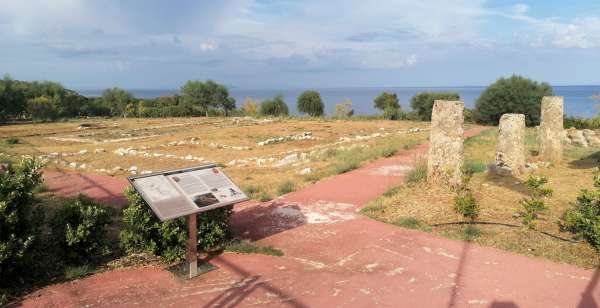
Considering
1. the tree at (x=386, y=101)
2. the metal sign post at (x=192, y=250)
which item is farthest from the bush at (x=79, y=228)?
the tree at (x=386, y=101)

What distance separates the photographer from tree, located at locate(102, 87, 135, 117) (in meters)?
66.5

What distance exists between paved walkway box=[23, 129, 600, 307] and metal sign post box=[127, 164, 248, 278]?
0.57 m

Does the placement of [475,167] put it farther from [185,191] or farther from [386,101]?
[386,101]

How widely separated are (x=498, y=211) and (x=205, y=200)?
20.4 feet

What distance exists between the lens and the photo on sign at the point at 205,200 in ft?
18.2

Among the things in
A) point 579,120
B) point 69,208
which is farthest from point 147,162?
point 579,120

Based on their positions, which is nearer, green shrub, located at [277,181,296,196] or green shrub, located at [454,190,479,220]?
green shrub, located at [454,190,479,220]

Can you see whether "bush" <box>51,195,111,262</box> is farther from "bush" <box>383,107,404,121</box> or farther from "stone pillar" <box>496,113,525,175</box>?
"bush" <box>383,107,404,121</box>

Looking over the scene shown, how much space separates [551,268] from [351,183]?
592 cm

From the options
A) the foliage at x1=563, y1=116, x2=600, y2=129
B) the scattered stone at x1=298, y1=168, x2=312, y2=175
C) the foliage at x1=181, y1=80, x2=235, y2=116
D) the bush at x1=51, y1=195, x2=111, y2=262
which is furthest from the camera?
the foliage at x1=181, y1=80, x2=235, y2=116

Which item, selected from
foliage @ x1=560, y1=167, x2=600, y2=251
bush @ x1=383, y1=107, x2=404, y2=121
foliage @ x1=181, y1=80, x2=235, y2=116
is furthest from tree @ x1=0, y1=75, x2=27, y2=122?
foliage @ x1=560, y1=167, x2=600, y2=251

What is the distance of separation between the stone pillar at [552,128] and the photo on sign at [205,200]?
13.0 meters

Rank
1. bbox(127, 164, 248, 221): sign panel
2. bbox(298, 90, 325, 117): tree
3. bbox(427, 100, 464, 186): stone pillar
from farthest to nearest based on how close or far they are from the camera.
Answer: bbox(298, 90, 325, 117): tree, bbox(427, 100, 464, 186): stone pillar, bbox(127, 164, 248, 221): sign panel

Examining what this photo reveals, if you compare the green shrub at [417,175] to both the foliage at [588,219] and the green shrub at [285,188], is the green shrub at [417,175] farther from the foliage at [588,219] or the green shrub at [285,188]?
the foliage at [588,219]
